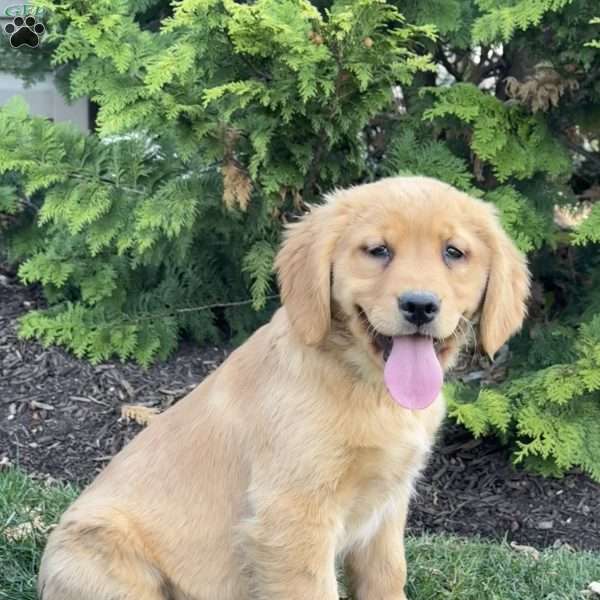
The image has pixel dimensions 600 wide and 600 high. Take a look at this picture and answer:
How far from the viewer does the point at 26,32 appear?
20.1 ft

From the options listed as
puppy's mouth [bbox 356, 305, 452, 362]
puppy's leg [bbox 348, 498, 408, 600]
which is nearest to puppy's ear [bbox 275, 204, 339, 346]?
puppy's mouth [bbox 356, 305, 452, 362]

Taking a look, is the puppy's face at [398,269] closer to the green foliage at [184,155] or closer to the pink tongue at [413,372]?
the pink tongue at [413,372]

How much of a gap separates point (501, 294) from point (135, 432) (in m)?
2.47

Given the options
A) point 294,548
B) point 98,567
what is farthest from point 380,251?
point 98,567

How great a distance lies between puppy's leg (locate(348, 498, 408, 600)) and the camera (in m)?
3.54

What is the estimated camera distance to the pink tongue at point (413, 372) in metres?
2.98

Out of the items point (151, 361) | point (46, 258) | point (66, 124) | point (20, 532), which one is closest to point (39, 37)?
point (66, 124)

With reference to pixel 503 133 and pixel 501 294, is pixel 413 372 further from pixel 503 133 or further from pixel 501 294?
pixel 503 133

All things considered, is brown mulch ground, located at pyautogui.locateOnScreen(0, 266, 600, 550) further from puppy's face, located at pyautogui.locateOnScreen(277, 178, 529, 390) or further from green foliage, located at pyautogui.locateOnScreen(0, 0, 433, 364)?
puppy's face, located at pyautogui.locateOnScreen(277, 178, 529, 390)

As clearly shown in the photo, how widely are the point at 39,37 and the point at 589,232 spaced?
3501mm

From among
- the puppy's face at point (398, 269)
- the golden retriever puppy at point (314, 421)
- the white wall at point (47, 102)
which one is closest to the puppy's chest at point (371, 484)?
the golden retriever puppy at point (314, 421)

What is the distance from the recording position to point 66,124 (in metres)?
5.61

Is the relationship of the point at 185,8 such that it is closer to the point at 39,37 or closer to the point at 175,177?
the point at 175,177

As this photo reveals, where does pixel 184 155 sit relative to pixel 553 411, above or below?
above
